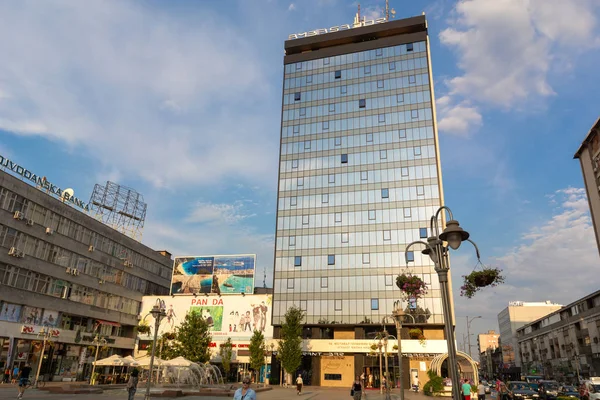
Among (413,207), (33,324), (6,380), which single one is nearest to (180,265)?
(33,324)

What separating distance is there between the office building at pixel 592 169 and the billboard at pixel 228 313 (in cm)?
4577

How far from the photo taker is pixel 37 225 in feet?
162

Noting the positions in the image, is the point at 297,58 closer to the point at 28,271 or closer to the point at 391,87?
the point at 391,87

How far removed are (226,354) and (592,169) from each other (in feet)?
180

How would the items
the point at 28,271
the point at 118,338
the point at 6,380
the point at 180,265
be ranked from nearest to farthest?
1. the point at 6,380
2. the point at 28,271
3. the point at 118,338
4. the point at 180,265

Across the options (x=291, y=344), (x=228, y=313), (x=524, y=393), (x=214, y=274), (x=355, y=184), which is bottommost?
(x=524, y=393)

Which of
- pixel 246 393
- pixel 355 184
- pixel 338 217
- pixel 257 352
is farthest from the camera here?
pixel 355 184

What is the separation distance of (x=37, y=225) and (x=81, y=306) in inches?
534

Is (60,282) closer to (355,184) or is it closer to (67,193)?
(67,193)

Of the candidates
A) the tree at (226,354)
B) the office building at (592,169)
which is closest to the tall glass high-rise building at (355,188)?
the tree at (226,354)

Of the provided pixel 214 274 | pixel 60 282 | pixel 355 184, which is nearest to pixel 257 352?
pixel 214 274

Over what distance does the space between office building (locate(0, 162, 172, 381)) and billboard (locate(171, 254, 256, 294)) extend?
791 centimetres

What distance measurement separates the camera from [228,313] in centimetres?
6619

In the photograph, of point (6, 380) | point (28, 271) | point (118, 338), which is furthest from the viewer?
point (118, 338)
